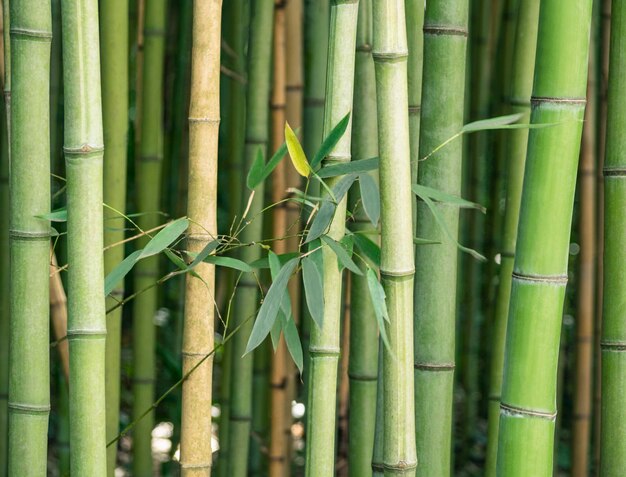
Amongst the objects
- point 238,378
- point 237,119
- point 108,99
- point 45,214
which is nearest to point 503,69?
point 237,119

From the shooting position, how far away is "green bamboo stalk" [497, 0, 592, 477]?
0.68 m

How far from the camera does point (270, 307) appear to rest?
67cm

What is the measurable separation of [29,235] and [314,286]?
9.7 inches

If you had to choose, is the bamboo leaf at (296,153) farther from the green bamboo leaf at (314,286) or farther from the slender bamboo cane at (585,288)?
the slender bamboo cane at (585,288)

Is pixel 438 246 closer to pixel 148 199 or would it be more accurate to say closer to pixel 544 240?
pixel 544 240

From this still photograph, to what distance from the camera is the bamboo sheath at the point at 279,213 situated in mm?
1282

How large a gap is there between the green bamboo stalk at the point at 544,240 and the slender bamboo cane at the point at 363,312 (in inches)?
6.3

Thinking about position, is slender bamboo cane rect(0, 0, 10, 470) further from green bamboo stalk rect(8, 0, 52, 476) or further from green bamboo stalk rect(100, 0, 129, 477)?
green bamboo stalk rect(8, 0, 52, 476)

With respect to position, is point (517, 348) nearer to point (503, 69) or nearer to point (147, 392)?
point (147, 392)

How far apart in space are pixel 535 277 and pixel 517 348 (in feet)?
0.20

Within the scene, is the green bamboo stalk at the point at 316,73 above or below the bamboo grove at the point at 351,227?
above

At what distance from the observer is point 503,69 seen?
1.71m

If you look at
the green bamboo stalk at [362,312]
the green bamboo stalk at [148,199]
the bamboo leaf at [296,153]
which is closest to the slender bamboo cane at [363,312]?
the green bamboo stalk at [362,312]

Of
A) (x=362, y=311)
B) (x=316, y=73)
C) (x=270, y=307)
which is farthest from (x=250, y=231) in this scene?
(x=270, y=307)
